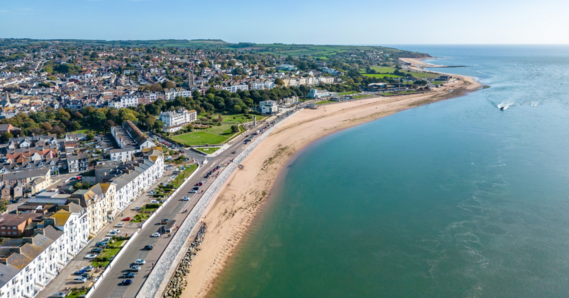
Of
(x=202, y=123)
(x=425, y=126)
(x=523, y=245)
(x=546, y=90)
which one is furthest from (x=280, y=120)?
(x=546, y=90)

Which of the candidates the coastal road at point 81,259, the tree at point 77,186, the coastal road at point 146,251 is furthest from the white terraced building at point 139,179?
the tree at point 77,186

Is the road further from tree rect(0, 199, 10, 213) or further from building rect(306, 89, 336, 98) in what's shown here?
building rect(306, 89, 336, 98)

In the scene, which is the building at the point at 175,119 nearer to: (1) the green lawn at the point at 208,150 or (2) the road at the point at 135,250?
(1) the green lawn at the point at 208,150

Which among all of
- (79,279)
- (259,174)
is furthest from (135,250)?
(259,174)

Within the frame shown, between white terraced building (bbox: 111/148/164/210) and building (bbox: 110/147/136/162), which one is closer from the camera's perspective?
white terraced building (bbox: 111/148/164/210)

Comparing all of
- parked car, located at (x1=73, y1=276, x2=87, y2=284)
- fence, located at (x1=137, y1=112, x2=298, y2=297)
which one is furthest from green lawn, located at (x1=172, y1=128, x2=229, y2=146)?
parked car, located at (x1=73, y1=276, x2=87, y2=284)

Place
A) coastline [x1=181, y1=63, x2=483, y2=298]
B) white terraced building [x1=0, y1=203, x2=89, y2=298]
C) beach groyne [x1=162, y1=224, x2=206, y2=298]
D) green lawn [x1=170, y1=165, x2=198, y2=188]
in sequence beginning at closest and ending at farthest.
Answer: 1. white terraced building [x1=0, y1=203, x2=89, y2=298]
2. beach groyne [x1=162, y1=224, x2=206, y2=298]
3. coastline [x1=181, y1=63, x2=483, y2=298]
4. green lawn [x1=170, y1=165, x2=198, y2=188]
